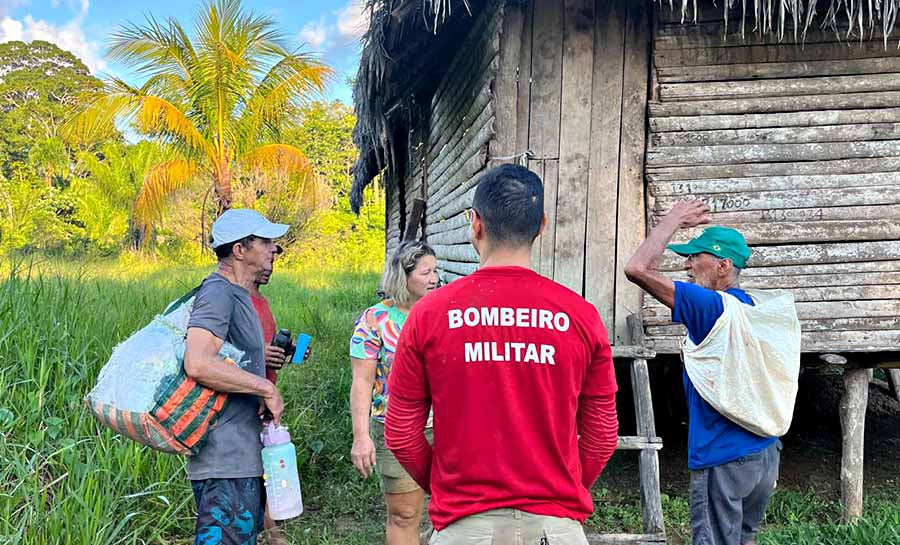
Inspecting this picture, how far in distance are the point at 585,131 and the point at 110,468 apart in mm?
3573

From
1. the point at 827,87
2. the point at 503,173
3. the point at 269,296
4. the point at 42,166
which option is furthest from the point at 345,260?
the point at 503,173

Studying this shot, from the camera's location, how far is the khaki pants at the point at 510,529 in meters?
1.56

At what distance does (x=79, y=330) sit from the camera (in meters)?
4.93

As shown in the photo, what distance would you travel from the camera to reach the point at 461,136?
18.2 ft

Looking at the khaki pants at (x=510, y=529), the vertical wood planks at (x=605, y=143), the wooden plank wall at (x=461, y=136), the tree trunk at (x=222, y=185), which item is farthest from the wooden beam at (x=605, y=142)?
the tree trunk at (x=222, y=185)

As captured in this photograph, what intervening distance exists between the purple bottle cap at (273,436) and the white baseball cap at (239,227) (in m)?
0.77

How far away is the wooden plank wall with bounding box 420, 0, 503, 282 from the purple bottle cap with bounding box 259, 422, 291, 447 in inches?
88.5

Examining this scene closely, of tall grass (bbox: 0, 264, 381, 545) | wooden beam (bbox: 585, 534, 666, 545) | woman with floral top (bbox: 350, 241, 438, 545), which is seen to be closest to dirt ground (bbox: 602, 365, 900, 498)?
wooden beam (bbox: 585, 534, 666, 545)

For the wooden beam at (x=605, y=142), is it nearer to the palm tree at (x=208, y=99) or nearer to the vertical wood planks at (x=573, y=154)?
the vertical wood planks at (x=573, y=154)

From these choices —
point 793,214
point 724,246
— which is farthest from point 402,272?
point 793,214

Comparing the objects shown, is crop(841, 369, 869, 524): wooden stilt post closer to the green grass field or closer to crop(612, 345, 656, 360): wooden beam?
the green grass field

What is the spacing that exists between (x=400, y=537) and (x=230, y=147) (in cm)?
1111

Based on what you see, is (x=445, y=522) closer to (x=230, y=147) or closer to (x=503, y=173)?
(x=503, y=173)

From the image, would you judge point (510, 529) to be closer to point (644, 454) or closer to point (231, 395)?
point (231, 395)
